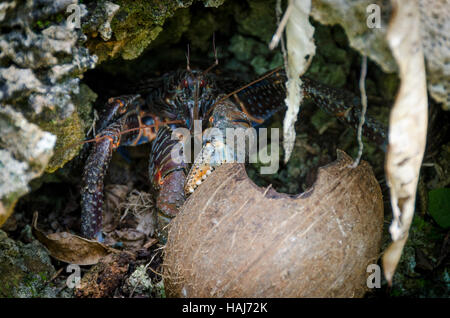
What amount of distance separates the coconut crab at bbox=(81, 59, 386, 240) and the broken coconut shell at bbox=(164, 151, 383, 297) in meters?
0.42

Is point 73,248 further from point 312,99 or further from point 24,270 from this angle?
point 312,99

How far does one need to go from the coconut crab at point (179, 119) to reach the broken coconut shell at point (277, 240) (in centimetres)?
42

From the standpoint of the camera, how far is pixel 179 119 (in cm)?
323

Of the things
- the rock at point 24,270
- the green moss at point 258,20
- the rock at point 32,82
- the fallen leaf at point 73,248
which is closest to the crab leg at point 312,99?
the green moss at point 258,20

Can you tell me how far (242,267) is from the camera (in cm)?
188

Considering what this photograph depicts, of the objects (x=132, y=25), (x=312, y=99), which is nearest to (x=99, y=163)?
(x=132, y=25)

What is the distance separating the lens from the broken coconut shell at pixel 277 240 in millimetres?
1865

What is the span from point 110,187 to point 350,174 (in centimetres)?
201

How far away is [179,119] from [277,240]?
1.68 m

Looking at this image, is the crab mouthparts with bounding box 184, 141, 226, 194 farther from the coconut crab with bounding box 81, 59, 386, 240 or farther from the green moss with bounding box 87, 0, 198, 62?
the green moss with bounding box 87, 0, 198, 62

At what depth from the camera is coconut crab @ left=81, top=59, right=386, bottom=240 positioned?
2.57 meters

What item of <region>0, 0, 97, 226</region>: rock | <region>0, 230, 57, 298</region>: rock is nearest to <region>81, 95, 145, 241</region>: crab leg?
<region>0, 230, 57, 298</region>: rock

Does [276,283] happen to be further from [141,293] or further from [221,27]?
[221,27]

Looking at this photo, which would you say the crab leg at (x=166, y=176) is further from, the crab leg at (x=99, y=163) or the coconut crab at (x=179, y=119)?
the crab leg at (x=99, y=163)
